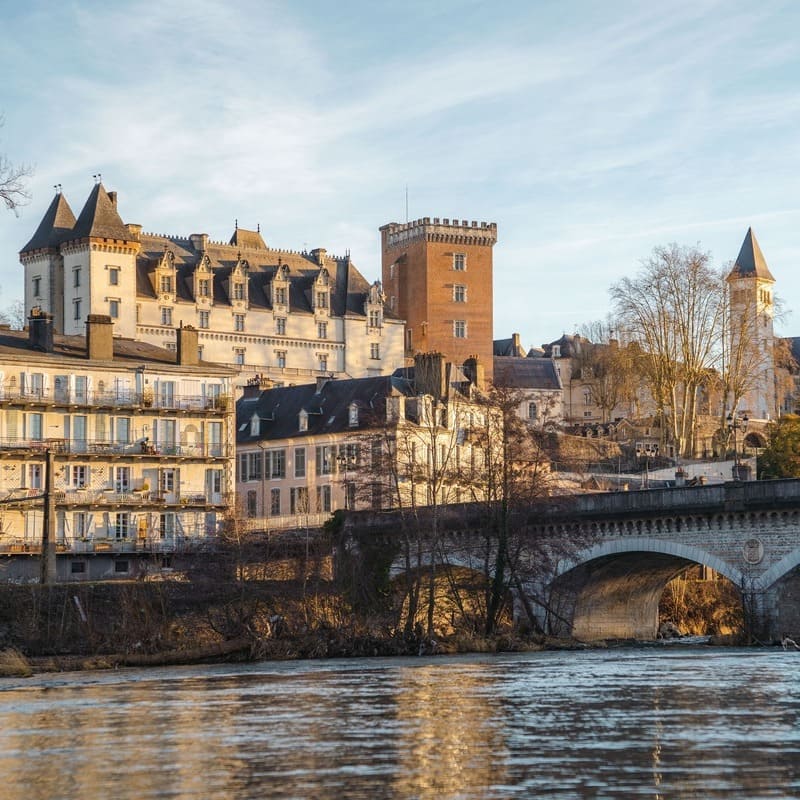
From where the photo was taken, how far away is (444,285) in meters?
134

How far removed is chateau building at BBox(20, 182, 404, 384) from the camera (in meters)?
107

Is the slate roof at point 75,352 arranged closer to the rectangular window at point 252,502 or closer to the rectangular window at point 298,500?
the rectangular window at point 298,500

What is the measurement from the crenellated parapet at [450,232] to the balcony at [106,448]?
66.6 meters

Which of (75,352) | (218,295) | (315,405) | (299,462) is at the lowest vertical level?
(299,462)

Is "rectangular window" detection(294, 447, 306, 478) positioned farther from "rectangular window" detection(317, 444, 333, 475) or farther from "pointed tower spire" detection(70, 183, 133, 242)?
"pointed tower spire" detection(70, 183, 133, 242)

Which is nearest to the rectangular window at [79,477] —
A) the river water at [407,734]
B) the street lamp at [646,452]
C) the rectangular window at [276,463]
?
the rectangular window at [276,463]

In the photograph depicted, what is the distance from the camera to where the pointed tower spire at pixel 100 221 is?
4227 inches

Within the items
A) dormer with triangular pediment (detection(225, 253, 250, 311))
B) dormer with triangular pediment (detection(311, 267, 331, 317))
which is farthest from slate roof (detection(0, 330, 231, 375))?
dormer with triangular pediment (detection(311, 267, 331, 317))

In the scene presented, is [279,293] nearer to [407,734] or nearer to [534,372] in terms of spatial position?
[534,372]

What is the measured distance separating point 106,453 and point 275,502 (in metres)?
18.7

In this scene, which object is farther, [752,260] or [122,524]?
[752,260]

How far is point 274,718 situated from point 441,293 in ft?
335

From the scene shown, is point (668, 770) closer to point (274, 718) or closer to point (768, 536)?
point (274, 718)

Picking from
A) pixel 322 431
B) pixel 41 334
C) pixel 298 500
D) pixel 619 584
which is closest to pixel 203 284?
pixel 322 431
